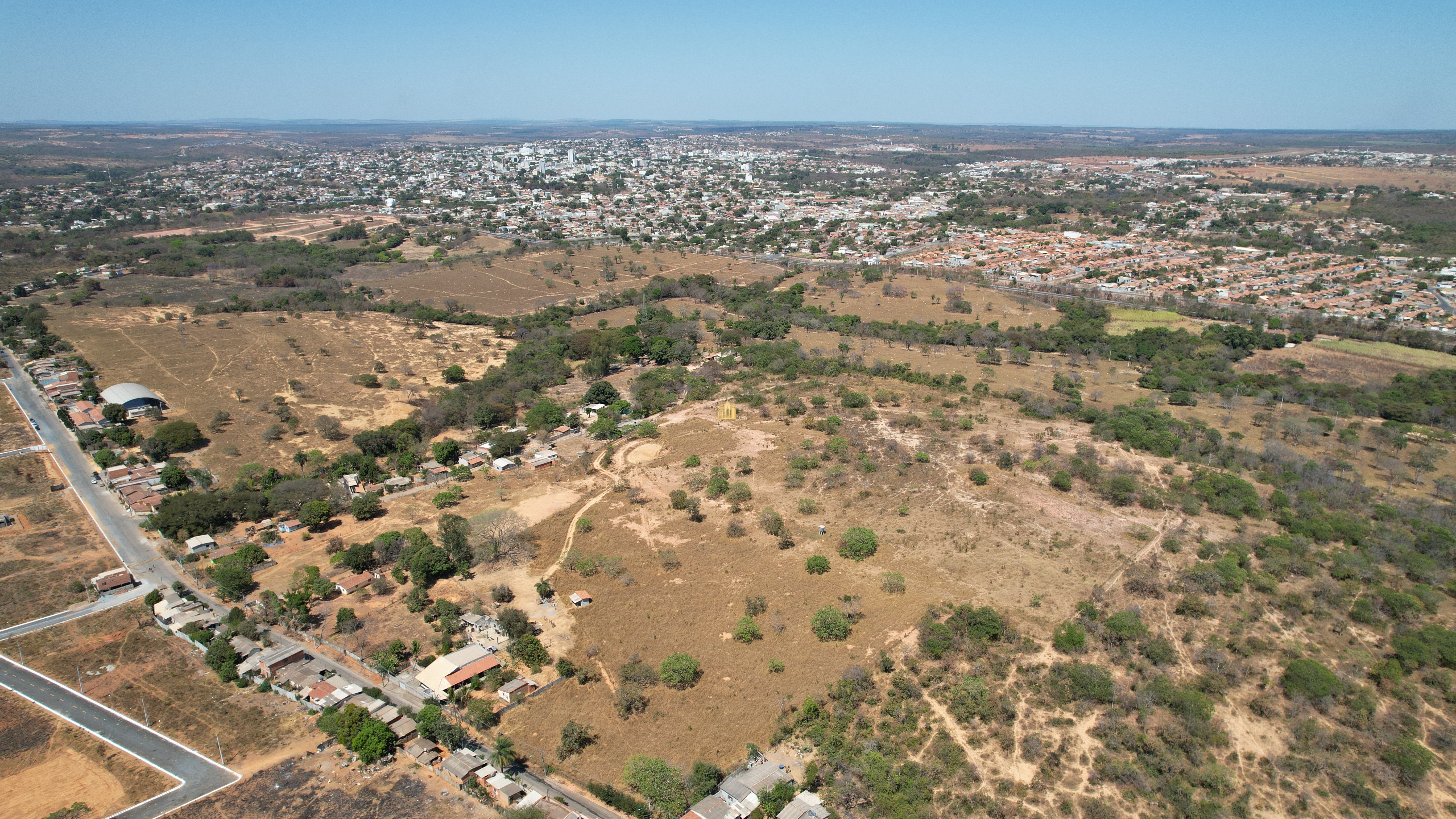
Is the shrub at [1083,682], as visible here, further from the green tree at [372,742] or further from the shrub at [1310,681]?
the green tree at [372,742]

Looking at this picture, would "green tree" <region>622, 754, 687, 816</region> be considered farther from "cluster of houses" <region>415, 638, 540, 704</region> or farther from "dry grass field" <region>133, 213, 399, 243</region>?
"dry grass field" <region>133, 213, 399, 243</region>

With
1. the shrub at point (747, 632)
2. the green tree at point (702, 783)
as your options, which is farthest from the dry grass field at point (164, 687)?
the shrub at point (747, 632)

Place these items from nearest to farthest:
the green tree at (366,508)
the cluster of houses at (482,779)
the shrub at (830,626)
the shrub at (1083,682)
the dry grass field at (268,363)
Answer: the cluster of houses at (482,779) → the shrub at (1083,682) → the shrub at (830,626) → the green tree at (366,508) → the dry grass field at (268,363)

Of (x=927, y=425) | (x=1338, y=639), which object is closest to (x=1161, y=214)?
(x=927, y=425)

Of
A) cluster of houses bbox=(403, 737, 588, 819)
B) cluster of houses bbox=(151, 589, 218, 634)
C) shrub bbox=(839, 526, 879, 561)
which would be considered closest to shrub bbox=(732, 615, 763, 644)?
shrub bbox=(839, 526, 879, 561)

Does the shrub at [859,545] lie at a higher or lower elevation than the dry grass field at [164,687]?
higher

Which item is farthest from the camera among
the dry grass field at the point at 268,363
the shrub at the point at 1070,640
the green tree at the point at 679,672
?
the dry grass field at the point at 268,363

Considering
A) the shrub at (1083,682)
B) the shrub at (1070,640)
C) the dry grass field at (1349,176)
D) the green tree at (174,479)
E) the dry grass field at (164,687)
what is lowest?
the dry grass field at (164,687)

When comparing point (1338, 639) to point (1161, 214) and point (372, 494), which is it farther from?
point (1161, 214)
